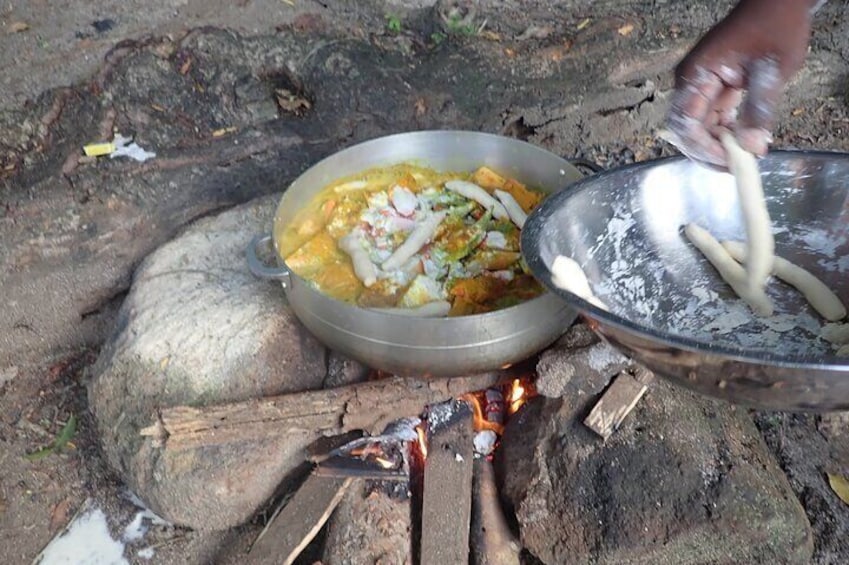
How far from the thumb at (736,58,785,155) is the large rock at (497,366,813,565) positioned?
828 mm

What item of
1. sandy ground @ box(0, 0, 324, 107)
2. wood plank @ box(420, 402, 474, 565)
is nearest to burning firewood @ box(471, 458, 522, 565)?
wood plank @ box(420, 402, 474, 565)

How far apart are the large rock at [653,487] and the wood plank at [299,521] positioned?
1.59 feet

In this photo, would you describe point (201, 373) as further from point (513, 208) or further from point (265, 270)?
point (513, 208)

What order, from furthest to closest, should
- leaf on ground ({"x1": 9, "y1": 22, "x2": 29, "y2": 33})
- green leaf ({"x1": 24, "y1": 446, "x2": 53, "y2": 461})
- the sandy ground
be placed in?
leaf on ground ({"x1": 9, "y1": 22, "x2": 29, "y2": 33}) < the sandy ground < green leaf ({"x1": 24, "y1": 446, "x2": 53, "y2": 461})

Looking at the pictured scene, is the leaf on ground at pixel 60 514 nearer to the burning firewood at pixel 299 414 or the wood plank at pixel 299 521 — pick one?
the burning firewood at pixel 299 414

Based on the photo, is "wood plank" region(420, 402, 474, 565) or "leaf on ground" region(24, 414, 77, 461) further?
"leaf on ground" region(24, 414, 77, 461)

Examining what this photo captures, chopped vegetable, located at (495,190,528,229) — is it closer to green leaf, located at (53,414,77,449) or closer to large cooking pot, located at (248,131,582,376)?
large cooking pot, located at (248,131,582,376)

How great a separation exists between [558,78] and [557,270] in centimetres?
190

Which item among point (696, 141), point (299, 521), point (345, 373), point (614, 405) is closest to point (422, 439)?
point (345, 373)

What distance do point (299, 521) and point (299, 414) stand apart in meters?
0.29

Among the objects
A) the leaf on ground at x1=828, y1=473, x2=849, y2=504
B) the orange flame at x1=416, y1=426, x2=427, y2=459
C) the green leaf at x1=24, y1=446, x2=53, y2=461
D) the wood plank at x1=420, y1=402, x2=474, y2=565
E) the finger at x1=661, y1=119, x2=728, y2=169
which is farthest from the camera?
the green leaf at x1=24, y1=446, x2=53, y2=461

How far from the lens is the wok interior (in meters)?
1.85

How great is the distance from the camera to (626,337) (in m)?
1.43

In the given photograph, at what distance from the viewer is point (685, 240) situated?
201cm
